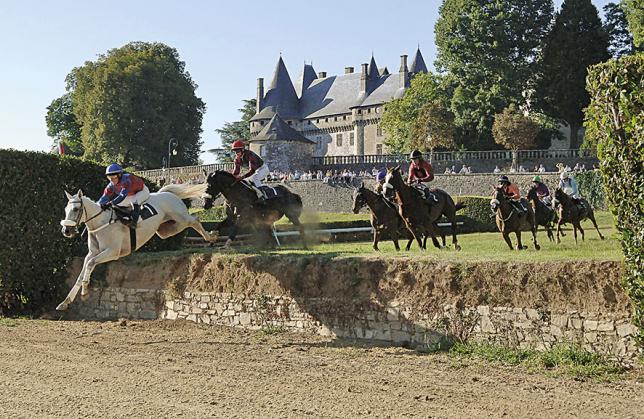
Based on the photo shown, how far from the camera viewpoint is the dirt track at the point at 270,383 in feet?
30.6

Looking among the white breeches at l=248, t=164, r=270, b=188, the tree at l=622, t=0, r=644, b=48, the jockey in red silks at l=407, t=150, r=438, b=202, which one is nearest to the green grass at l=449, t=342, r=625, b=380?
the jockey in red silks at l=407, t=150, r=438, b=202

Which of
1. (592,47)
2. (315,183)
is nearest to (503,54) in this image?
(592,47)

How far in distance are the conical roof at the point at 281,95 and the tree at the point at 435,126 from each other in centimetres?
3953

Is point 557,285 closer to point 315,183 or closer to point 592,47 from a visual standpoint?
point 315,183

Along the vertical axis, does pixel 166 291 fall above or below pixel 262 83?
below

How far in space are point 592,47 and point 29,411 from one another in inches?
2482

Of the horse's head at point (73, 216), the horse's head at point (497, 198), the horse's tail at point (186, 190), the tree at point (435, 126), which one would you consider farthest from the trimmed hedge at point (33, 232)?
the tree at point (435, 126)

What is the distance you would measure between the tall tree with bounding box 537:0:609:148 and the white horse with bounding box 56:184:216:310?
2049 inches

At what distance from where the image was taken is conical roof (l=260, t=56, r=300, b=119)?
104m

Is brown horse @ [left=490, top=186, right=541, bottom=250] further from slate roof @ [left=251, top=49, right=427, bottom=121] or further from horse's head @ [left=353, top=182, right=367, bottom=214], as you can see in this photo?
slate roof @ [left=251, top=49, right=427, bottom=121]

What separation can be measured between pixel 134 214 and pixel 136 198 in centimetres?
60

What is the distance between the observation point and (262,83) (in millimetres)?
103812

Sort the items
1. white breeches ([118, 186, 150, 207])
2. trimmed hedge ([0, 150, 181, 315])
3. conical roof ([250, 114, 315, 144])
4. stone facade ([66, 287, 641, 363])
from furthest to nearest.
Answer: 1. conical roof ([250, 114, 315, 144])
2. trimmed hedge ([0, 150, 181, 315])
3. white breeches ([118, 186, 150, 207])
4. stone facade ([66, 287, 641, 363])

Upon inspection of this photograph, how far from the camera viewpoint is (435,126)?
66.2m
